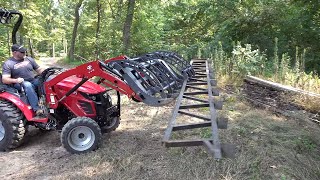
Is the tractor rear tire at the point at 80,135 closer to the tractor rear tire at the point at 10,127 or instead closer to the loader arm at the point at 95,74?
the loader arm at the point at 95,74

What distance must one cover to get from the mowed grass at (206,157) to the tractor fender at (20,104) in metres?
0.95

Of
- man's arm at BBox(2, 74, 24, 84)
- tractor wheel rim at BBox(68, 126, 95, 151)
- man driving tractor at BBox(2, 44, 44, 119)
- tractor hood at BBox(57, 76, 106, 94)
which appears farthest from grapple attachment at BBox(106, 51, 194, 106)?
man's arm at BBox(2, 74, 24, 84)

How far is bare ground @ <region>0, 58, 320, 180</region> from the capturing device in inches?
157

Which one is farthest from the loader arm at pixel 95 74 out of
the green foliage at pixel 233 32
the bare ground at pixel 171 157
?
the green foliage at pixel 233 32

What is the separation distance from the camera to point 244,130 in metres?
5.32

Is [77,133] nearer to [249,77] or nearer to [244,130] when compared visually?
[244,130]

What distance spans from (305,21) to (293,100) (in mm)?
6360

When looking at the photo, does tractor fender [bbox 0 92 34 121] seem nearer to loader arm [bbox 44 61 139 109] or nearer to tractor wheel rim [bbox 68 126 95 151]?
loader arm [bbox 44 61 139 109]

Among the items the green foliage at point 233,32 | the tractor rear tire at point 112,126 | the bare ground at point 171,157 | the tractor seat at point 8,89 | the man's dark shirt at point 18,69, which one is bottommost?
the bare ground at point 171,157

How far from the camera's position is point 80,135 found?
15.8 feet

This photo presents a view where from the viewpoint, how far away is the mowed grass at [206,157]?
3.97m

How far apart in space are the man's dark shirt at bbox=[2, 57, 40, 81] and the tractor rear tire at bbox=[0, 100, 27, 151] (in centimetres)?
54

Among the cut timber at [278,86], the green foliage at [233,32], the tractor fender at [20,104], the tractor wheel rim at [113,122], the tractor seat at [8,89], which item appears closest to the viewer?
the tractor fender at [20,104]

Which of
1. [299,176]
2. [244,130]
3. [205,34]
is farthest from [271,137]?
[205,34]
